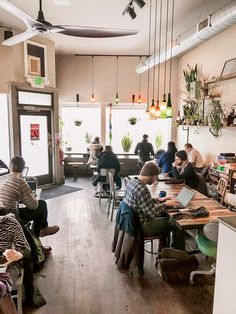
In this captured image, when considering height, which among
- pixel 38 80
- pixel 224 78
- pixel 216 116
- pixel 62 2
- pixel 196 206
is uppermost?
pixel 62 2

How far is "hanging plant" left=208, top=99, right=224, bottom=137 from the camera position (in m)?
5.68

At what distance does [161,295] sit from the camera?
282 centimetres

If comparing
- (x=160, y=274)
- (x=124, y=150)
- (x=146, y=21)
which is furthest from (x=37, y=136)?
(x=160, y=274)

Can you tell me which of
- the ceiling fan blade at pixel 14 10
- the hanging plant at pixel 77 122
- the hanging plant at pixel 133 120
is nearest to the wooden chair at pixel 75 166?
the hanging plant at pixel 77 122

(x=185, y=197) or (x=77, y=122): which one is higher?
(x=77, y=122)

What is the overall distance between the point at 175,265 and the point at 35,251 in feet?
5.07

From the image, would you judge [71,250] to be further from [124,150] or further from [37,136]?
[124,150]

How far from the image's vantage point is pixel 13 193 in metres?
3.16

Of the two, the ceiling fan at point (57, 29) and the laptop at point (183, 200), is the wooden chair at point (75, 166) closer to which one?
the ceiling fan at point (57, 29)

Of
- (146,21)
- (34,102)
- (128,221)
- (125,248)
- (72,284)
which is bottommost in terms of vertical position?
(72,284)

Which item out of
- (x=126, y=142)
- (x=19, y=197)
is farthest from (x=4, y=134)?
(x=126, y=142)

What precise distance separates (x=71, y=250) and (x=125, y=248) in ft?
3.49

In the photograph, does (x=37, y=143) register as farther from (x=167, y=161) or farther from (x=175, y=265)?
(x=175, y=265)

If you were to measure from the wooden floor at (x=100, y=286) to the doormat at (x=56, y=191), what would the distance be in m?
2.29
